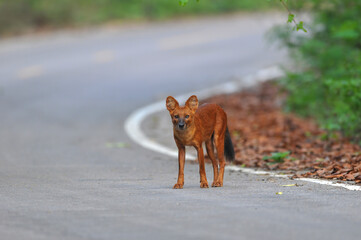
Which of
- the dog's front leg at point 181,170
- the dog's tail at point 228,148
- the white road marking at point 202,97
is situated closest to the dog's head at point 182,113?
the dog's front leg at point 181,170

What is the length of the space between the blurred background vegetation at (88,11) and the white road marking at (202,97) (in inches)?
412

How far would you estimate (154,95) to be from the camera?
68.1 ft

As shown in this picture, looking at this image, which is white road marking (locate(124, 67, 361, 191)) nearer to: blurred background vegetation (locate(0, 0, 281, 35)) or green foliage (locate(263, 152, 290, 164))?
green foliage (locate(263, 152, 290, 164))

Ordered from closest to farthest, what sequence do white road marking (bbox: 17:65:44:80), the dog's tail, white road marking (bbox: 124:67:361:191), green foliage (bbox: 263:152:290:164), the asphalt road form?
the asphalt road
the dog's tail
white road marking (bbox: 124:67:361:191)
green foliage (bbox: 263:152:290:164)
white road marking (bbox: 17:65:44:80)

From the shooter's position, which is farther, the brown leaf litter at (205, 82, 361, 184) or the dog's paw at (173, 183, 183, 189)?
the brown leaf litter at (205, 82, 361, 184)

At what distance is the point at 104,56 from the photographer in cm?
2872

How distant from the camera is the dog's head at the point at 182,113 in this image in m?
8.77

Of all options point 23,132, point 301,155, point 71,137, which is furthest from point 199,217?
point 23,132

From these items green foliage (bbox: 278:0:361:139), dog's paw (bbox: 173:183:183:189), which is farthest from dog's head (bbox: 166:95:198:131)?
green foliage (bbox: 278:0:361:139)

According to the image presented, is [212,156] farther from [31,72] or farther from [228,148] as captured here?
[31,72]

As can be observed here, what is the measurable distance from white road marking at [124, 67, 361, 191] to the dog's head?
66.5 inches

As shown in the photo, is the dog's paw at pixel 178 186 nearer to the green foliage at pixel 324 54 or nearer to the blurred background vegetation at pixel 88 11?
the green foliage at pixel 324 54

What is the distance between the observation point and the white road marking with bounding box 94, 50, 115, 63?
27.9 meters

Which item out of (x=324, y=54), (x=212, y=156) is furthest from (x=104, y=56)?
(x=212, y=156)
